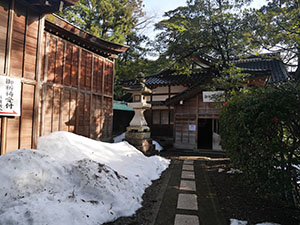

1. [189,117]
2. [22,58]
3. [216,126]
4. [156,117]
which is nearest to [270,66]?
[216,126]

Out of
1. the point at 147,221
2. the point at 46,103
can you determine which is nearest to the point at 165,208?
the point at 147,221

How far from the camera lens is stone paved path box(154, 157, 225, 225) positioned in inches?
144

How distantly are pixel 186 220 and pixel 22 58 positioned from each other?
5.84 meters

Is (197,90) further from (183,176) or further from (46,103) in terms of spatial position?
(46,103)

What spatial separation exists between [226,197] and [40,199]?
4.18 m

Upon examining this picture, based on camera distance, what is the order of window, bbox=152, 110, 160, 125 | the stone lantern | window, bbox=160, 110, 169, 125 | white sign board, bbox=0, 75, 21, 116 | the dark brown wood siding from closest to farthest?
1. white sign board, bbox=0, 75, 21, 116
2. the dark brown wood siding
3. the stone lantern
4. window, bbox=160, 110, 169, 125
5. window, bbox=152, 110, 160, 125

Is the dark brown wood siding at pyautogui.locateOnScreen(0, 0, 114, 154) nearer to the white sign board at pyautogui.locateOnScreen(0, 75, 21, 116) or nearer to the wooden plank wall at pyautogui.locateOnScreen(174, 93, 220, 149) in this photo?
the white sign board at pyautogui.locateOnScreen(0, 75, 21, 116)

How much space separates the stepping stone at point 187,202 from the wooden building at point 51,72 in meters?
4.50

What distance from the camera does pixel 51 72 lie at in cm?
763

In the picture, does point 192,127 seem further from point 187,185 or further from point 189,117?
point 187,185

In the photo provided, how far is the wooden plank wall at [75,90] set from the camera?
7.53 metres

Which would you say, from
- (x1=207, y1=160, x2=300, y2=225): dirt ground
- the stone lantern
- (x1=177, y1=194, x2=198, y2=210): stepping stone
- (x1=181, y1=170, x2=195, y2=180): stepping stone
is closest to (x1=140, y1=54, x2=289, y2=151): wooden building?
the stone lantern

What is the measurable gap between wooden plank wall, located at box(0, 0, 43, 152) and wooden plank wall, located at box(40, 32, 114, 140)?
177 centimetres

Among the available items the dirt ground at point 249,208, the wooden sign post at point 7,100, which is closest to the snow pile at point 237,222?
the dirt ground at point 249,208
